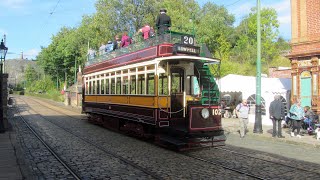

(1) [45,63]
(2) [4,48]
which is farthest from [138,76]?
(1) [45,63]

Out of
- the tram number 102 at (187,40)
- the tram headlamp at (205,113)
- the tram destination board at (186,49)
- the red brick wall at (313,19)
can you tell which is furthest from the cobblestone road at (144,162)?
the red brick wall at (313,19)

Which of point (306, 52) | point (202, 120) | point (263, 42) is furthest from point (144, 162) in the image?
point (263, 42)

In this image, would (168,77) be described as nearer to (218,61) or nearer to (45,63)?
(218,61)

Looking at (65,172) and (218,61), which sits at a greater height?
(218,61)

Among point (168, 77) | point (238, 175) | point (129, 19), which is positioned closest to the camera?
point (238, 175)

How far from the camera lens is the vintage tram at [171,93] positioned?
1069 centimetres

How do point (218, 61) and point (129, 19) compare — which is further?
point (129, 19)

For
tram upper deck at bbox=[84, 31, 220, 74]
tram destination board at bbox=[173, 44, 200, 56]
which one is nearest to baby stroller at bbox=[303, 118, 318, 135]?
tram upper deck at bbox=[84, 31, 220, 74]

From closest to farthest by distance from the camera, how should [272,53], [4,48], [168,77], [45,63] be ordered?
[168,77] → [4,48] → [272,53] → [45,63]

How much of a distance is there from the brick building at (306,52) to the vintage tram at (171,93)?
290 inches

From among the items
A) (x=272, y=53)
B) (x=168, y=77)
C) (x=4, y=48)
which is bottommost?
(x=168, y=77)

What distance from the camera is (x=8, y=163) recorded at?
28.5 feet

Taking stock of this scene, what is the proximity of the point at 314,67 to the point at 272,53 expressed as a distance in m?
37.7

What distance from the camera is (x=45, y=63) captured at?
7950cm
